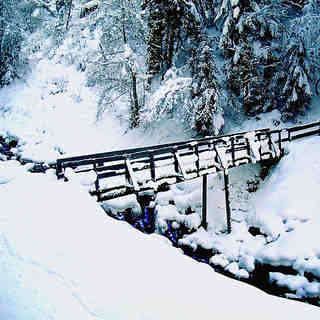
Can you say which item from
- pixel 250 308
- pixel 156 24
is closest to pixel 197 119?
pixel 156 24

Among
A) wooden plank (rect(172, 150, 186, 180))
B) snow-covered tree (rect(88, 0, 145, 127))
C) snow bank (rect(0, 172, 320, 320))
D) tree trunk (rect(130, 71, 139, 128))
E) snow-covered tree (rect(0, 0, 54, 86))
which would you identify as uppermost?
snow-covered tree (rect(0, 0, 54, 86))

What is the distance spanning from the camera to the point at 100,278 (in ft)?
13.6

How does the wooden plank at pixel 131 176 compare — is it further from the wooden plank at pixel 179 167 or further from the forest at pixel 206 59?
the forest at pixel 206 59

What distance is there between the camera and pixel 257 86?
1744cm

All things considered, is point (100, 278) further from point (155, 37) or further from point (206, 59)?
point (155, 37)

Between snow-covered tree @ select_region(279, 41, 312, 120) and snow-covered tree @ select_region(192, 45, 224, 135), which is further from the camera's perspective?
snow-covered tree @ select_region(192, 45, 224, 135)

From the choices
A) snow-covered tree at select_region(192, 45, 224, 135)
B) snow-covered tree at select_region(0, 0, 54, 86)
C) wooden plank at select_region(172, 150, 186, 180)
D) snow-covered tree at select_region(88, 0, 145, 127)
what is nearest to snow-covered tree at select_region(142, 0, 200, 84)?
snow-covered tree at select_region(88, 0, 145, 127)

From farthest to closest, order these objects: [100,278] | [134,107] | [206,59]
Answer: [134,107] < [206,59] < [100,278]

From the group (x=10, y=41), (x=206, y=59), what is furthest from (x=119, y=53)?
(x=10, y=41)

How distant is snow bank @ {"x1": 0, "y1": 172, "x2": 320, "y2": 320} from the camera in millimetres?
3707

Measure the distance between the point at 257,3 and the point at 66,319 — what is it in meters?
19.9

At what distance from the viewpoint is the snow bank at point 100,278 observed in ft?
12.2

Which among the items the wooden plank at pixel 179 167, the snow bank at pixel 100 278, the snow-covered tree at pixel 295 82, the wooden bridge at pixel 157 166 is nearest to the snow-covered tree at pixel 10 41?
the wooden bridge at pixel 157 166

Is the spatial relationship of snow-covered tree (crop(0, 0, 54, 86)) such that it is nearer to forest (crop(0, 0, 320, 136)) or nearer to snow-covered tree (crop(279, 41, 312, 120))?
forest (crop(0, 0, 320, 136))
